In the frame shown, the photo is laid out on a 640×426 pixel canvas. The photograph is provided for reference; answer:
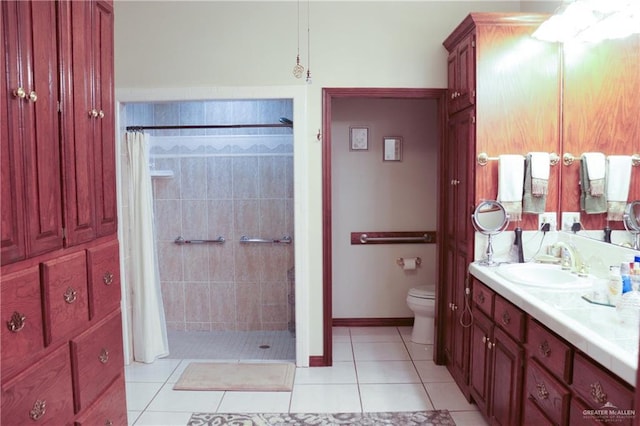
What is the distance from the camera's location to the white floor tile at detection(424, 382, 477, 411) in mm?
2545

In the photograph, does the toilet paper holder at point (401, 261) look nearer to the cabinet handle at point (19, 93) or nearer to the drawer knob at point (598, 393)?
the drawer knob at point (598, 393)

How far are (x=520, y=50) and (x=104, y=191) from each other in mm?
2317

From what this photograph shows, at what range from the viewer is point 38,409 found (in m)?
1.30

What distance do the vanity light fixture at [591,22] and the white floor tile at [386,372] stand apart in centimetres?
230

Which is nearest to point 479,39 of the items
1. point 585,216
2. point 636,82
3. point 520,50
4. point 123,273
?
point 520,50

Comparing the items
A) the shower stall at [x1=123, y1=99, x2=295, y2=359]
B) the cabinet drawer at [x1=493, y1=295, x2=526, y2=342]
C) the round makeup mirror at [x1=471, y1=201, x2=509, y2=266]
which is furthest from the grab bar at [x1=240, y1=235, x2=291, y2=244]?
the cabinet drawer at [x1=493, y1=295, x2=526, y2=342]

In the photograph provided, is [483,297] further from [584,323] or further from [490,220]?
[584,323]

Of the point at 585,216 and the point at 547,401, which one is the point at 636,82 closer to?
the point at 585,216

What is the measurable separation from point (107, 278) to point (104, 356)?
315mm

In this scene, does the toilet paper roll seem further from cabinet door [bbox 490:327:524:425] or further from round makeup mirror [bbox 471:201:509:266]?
cabinet door [bbox 490:327:524:425]

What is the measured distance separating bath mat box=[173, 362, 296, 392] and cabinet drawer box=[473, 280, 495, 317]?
4.37 feet

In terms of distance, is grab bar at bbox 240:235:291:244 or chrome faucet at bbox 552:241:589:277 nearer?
chrome faucet at bbox 552:241:589:277

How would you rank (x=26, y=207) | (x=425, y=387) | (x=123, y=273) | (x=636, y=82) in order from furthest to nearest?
(x=123, y=273) < (x=425, y=387) < (x=636, y=82) < (x=26, y=207)

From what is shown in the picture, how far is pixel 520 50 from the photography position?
2436 millimetres
